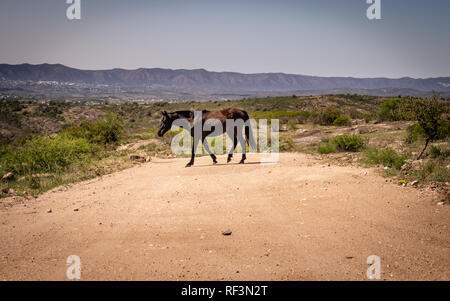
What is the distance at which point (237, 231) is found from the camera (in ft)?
16.1

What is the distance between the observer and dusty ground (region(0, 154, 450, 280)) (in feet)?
12.6

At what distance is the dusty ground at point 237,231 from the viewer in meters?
3.83

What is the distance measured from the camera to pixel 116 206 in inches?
255

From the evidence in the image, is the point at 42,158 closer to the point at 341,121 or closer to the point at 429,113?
the point at 429,113

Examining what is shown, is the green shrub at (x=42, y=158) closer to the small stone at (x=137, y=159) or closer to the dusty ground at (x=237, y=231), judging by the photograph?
the small stone at (x=137, y=159)

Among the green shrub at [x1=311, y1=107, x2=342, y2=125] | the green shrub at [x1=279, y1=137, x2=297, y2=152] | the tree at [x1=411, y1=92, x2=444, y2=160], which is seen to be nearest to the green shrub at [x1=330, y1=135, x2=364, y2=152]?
the tree at [x1=411, y1=92, x2=444, y2=160]

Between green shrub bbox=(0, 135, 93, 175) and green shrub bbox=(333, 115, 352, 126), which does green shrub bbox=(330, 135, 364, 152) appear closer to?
green shrub bbox=(0, 135, 93, 175)

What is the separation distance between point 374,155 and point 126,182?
25.3ft

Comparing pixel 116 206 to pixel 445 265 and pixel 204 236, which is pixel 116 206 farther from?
pixel 445 265

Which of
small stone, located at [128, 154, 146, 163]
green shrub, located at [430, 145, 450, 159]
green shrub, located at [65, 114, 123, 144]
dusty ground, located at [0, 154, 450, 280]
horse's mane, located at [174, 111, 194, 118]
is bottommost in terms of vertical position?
dusty ground, located at [0, 154, 450, 280]
